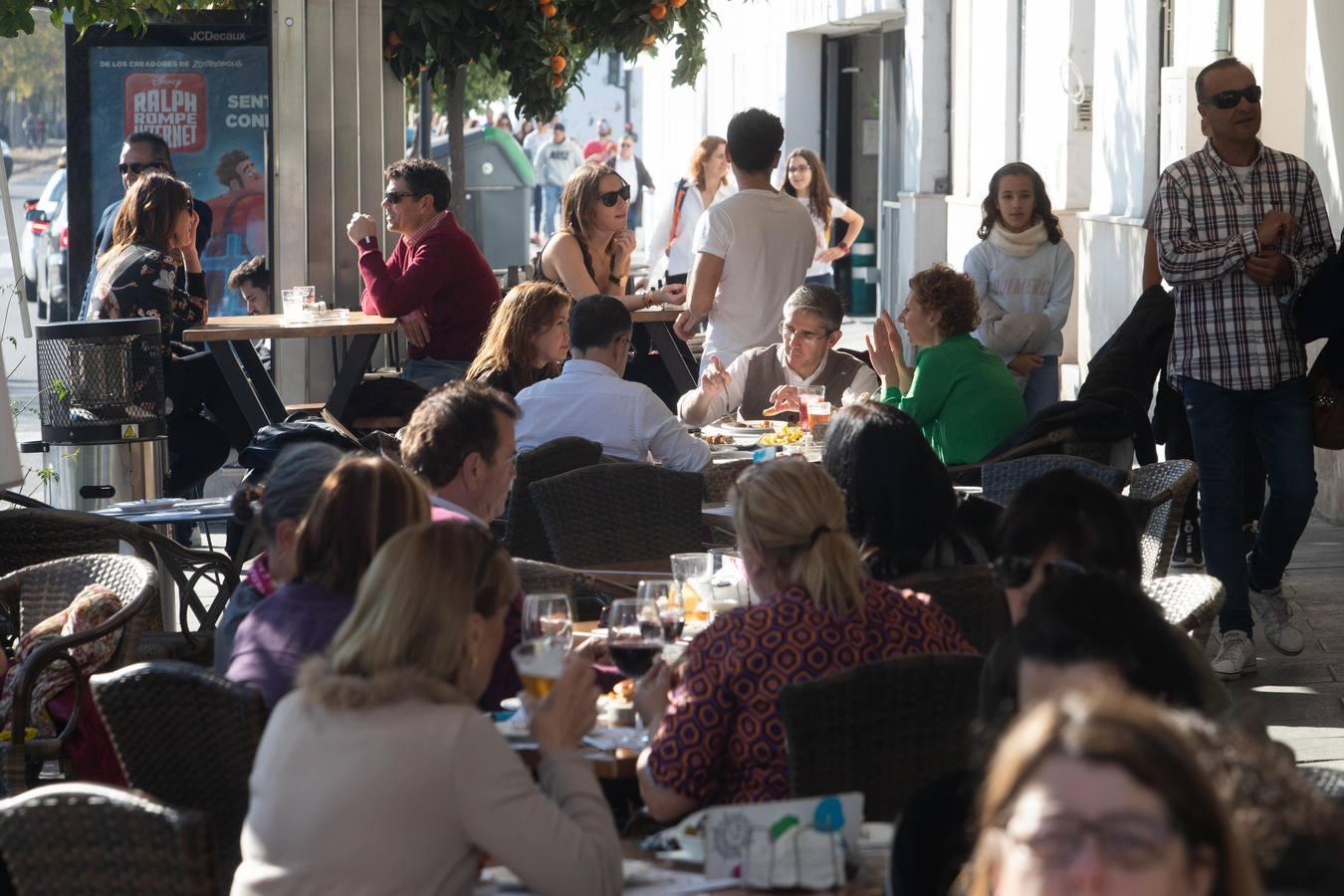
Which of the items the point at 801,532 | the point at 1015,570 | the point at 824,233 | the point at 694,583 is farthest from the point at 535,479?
the point at 824,233

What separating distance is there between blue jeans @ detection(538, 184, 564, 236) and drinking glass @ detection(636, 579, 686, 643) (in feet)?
78.5

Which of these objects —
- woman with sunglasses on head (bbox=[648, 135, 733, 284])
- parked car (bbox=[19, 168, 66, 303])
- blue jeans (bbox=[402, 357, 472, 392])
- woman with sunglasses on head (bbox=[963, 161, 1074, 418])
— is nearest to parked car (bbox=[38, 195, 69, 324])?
parked car (bbox=[19, 168, 66, 303])

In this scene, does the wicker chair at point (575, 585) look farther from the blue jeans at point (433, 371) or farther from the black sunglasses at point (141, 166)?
the black sunglasses at point (141, 166)

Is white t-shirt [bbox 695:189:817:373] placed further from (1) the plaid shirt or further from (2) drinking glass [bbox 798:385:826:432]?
(1) the plaid shirt

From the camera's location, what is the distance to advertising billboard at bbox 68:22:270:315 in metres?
11.2

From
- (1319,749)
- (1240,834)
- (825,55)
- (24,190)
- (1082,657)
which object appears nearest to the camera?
(1240,834)

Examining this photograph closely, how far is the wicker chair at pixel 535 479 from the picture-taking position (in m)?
6.40

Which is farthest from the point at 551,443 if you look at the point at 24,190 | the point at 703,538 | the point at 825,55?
the point at 24,190

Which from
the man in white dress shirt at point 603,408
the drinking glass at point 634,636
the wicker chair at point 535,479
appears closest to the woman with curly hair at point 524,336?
the man in white dress shirt at point 603,408

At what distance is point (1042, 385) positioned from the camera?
8891 mm

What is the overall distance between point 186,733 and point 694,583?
1456 mm

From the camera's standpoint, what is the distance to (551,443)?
6414 mm

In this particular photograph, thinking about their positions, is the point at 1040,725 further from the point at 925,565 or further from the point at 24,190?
the point at 24,190

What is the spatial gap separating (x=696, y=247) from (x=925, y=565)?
4.26m
